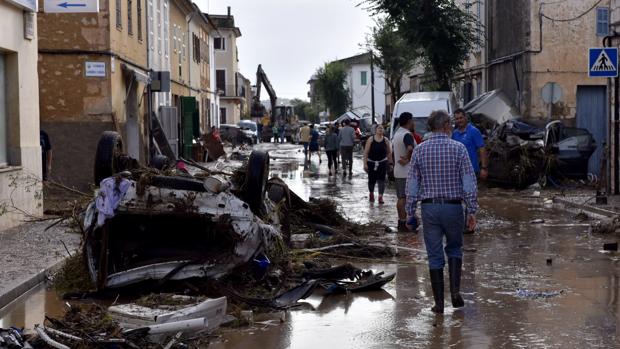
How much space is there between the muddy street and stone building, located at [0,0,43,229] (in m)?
5.48

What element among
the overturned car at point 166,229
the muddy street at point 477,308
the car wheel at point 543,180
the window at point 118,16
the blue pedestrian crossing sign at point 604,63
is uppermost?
the window at point 118,16

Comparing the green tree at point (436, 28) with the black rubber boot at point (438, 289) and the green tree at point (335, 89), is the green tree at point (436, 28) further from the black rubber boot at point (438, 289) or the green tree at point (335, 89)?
the green tree at point (335, 89)

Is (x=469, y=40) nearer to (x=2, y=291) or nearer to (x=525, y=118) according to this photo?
(x=525, y=118)

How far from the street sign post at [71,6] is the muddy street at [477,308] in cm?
775

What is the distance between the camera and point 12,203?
570 inches

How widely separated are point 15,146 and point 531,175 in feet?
40.6

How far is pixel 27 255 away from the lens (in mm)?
11625

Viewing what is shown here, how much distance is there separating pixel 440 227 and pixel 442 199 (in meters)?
0.24

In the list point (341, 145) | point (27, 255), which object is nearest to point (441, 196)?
point (27, 255)

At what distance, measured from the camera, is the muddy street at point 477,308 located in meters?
7.01

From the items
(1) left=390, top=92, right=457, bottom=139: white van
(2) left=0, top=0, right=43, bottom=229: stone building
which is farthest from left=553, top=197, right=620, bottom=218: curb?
(2) left=0, top=0, right=43, bottom=229: stone building

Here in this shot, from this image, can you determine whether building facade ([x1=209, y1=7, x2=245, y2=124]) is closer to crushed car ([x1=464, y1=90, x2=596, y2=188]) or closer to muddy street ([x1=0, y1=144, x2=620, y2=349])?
crushed car ([x1=464, y1=90, x2=596, y2=188])

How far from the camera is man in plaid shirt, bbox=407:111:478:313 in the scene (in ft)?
26.3

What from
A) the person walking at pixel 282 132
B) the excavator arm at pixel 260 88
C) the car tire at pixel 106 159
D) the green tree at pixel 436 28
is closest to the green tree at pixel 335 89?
the person walking at pixel 282 132
